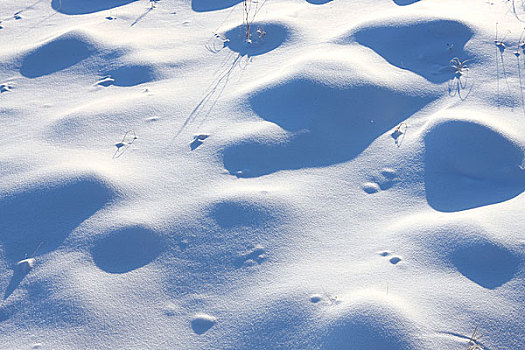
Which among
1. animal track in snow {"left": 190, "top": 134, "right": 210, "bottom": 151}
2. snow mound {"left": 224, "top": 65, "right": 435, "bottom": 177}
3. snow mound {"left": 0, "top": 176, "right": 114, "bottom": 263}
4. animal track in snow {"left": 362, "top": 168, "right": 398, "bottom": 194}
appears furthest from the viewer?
animal track in snow {"left": 190, "top": 134, "right": 210, "bottom": 151}

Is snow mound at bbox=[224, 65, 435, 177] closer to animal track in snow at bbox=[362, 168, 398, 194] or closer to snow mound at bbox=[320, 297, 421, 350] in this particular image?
animal track in snow at bbox=[362, 168, 398, 194]

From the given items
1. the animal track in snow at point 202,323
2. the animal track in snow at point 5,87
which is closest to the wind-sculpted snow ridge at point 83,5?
the animal track in snow at point 5,87

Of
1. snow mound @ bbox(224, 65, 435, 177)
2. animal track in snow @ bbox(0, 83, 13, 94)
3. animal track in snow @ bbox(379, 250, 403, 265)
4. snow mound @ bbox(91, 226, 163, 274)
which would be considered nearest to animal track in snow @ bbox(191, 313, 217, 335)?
snow mound @ bbox(91, 226, 163, 274)

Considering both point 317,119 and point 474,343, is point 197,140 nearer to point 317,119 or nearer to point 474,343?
point 317,119

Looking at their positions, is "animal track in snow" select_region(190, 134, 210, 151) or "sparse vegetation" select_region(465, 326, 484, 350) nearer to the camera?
"sparse vegetation" select_region(465, 326, 484, 350)

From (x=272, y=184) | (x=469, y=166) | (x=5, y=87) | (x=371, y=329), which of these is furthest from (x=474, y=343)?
(x=5, y=87)

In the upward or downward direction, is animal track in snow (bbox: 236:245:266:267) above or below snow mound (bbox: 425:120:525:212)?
below

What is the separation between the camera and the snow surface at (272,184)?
2.10m

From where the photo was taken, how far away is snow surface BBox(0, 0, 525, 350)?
82.6 inches

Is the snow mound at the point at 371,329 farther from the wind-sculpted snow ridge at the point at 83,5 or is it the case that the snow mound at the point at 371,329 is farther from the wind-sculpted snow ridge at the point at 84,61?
the wind-sculpted snow ridge at the point at 83,5

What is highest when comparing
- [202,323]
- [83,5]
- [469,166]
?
[83,5]

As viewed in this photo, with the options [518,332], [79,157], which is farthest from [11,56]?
[518,332]

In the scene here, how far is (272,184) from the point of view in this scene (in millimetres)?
2766

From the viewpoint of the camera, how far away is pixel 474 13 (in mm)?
4117
